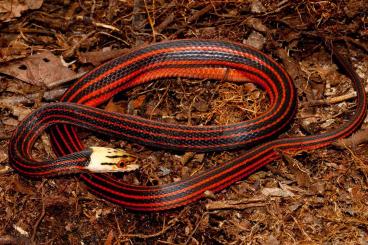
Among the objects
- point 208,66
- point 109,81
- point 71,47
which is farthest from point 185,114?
point 71,47

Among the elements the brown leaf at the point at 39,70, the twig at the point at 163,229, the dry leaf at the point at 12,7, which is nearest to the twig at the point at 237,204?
the twig at the point at 163,229

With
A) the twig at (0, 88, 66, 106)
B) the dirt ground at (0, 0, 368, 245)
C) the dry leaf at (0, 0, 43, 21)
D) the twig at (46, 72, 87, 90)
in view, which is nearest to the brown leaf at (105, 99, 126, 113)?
the dirt ground at (0, 0, 368, 245)

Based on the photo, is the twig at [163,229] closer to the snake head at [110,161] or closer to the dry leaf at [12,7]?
the snake head at [110,161]

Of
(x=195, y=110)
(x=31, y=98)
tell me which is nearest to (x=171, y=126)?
(x=195, y=110)

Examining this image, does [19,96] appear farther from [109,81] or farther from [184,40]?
[184,40]

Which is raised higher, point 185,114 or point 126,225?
point 185,114

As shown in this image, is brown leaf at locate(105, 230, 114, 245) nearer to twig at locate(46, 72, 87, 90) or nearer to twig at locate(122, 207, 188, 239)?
twig at locate(122, 207, 188, 239)
